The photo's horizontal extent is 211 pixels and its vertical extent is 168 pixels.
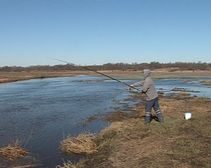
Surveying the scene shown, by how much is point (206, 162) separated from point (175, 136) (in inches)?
109

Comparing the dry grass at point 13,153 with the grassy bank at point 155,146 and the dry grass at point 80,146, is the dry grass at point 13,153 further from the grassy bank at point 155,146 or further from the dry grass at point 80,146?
the grassy bank at point 155,146

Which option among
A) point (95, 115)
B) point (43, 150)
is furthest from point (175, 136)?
point (95, 115)

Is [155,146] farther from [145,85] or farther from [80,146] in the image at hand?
[145,85]

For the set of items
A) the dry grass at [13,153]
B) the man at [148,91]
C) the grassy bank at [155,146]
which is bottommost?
the dry grass at [13,153]

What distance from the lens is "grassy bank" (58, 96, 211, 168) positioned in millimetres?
9055

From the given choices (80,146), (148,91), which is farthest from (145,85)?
(80,146)

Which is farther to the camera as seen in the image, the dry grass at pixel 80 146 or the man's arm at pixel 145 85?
the man's arm at pixel 145 85

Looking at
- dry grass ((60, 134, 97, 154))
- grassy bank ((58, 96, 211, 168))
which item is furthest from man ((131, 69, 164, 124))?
dry grass ((60, 134, 97, 154))

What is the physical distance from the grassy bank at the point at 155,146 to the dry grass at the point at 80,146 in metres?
0.25

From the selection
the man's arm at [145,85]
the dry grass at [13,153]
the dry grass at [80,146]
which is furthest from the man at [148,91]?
the dry grass at [13,153]

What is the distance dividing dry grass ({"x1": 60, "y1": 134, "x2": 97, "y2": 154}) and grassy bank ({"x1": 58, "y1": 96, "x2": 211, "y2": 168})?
0.25 metres

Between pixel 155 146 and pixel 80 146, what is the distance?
2.33m

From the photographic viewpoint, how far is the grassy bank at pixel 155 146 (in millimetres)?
9055

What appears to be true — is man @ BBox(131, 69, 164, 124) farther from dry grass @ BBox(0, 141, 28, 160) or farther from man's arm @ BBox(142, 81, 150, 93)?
dry grass @ BBox(0, 141, 28, 160)
